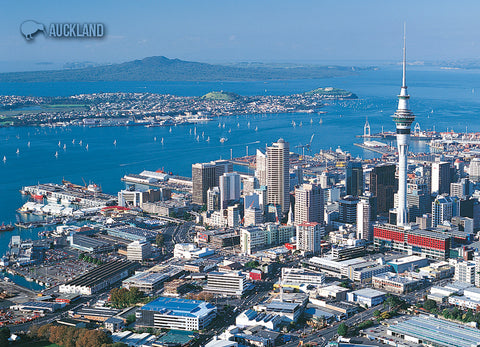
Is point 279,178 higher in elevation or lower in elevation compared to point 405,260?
higher

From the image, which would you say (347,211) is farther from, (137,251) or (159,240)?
(137,251)

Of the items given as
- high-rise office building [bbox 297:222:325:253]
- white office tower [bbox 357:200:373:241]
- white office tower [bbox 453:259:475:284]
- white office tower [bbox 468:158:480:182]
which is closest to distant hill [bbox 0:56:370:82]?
white office tower [bbox 468:158:480:182]

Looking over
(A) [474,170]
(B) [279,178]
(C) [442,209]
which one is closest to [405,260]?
(C) [442,209]

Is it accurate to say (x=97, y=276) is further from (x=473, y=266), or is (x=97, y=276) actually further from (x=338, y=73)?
(x=338, y=73)

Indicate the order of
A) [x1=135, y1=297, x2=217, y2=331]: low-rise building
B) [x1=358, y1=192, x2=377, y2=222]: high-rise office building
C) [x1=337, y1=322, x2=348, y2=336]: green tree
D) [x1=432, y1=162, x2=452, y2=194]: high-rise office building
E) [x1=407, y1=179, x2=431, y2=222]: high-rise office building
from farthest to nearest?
[x1=432, y1=162, x2=452, y2=194]: high-rise office building, [x1=407, y1=179, x2=431, y2=222]: high-rise office building, [x1=358, y1=192, x2=377, y2=222]: high-rise office building, [x1=135, y1=297, x2=217, y2=331]: low-rise building, [x1=337, y1=322, x2=348, y2=336]: green tree

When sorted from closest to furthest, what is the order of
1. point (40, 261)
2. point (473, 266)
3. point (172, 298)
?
point (172, 298) → point (473, 266) → point (40, 261)

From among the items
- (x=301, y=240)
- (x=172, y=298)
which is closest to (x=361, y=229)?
(x=301, y=240)

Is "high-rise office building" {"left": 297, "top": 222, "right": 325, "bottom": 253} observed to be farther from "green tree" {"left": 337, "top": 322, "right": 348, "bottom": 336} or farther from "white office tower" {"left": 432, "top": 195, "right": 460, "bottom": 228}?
"green tree" {"left": 337, "top": 322, "right": 348, "bottom": 336}
